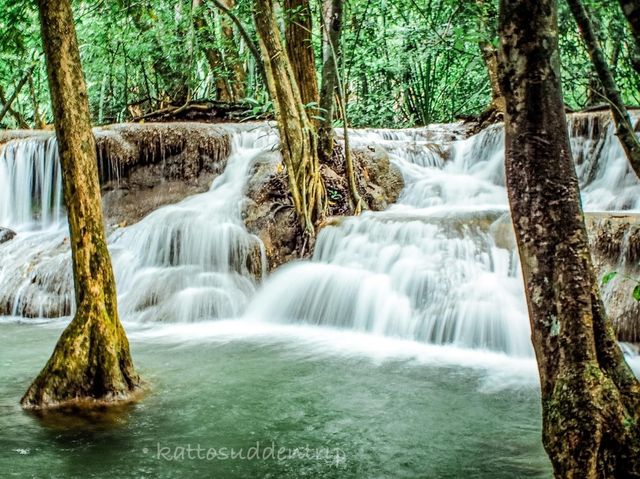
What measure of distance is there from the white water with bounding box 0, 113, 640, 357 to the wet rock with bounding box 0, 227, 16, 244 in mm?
173

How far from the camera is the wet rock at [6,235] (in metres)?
9.59

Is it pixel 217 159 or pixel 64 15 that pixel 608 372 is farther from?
pixel 217 159

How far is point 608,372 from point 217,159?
28.9ft

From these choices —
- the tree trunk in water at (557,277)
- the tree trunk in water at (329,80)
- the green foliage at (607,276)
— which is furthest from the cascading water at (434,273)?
the tree trunk in water at (557,277)

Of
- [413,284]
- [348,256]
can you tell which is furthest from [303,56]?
[413,284]

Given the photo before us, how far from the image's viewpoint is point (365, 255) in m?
7.57

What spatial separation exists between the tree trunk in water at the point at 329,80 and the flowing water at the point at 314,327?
2.59 ft

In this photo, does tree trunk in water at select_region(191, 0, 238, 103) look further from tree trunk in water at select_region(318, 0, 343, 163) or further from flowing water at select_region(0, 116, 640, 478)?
tree trunk in water at select_region(318, 0, 343, 163)

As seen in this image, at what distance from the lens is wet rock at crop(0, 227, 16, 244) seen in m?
9.59

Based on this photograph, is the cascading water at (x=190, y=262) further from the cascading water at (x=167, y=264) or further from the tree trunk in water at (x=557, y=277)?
the tree trunk in water at (x=557, y=277)

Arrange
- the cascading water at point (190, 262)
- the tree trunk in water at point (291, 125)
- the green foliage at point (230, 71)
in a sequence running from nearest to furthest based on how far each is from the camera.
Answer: the cascading water at point (190, 262), the tree trunk in water at point (291, 125), the green foliage at point (230, 71)

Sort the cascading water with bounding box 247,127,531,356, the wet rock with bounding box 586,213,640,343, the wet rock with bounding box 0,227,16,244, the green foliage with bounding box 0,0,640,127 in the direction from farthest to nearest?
the green foliage with bounding box 0,0,640,127, the wet rock with bounding box 0,227,16,244, the cascading water with bounding box 247,127,531,356, the wet rock with bounding box 586,213,640,343

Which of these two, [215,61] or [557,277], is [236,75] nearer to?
[215,61]

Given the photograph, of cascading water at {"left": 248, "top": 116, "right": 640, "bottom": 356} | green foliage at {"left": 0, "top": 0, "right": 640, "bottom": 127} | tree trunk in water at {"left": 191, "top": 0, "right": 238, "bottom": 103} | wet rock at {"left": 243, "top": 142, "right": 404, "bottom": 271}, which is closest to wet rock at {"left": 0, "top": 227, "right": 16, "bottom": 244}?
green foliage at {"left": 0, "top": 0, "right": 640, "bottom": 127}
